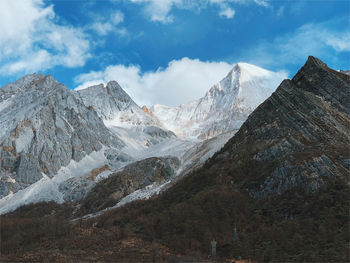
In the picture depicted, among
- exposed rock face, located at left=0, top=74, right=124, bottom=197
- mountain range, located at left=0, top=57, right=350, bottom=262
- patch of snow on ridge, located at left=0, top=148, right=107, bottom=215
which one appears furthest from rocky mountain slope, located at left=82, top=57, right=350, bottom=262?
exposed rock face, located at left=0, top=74, right=124, bottom=197

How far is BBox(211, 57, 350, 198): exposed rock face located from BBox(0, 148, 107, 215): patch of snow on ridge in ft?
209

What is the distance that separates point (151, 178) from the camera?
8312 cm

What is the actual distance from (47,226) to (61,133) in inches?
3727

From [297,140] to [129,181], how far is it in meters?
50.1

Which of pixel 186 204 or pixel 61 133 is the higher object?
pixel 61 133

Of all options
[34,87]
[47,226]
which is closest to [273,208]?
[47,226]

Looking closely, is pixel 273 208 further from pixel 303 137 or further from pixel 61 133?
pixel 61 133

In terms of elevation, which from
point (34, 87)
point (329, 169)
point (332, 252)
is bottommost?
point (332, 252)

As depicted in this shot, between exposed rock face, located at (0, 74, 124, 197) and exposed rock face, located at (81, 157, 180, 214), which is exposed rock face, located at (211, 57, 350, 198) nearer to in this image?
exposed rock face, located at (81, 157, 180, 214)

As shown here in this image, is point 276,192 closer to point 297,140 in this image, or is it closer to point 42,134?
point 297,140

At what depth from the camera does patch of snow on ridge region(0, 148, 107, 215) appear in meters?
91.6

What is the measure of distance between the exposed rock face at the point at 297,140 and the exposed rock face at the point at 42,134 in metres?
82.0

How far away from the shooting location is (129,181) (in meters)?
80.8

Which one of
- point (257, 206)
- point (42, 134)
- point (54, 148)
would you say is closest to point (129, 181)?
point (54, 148)
